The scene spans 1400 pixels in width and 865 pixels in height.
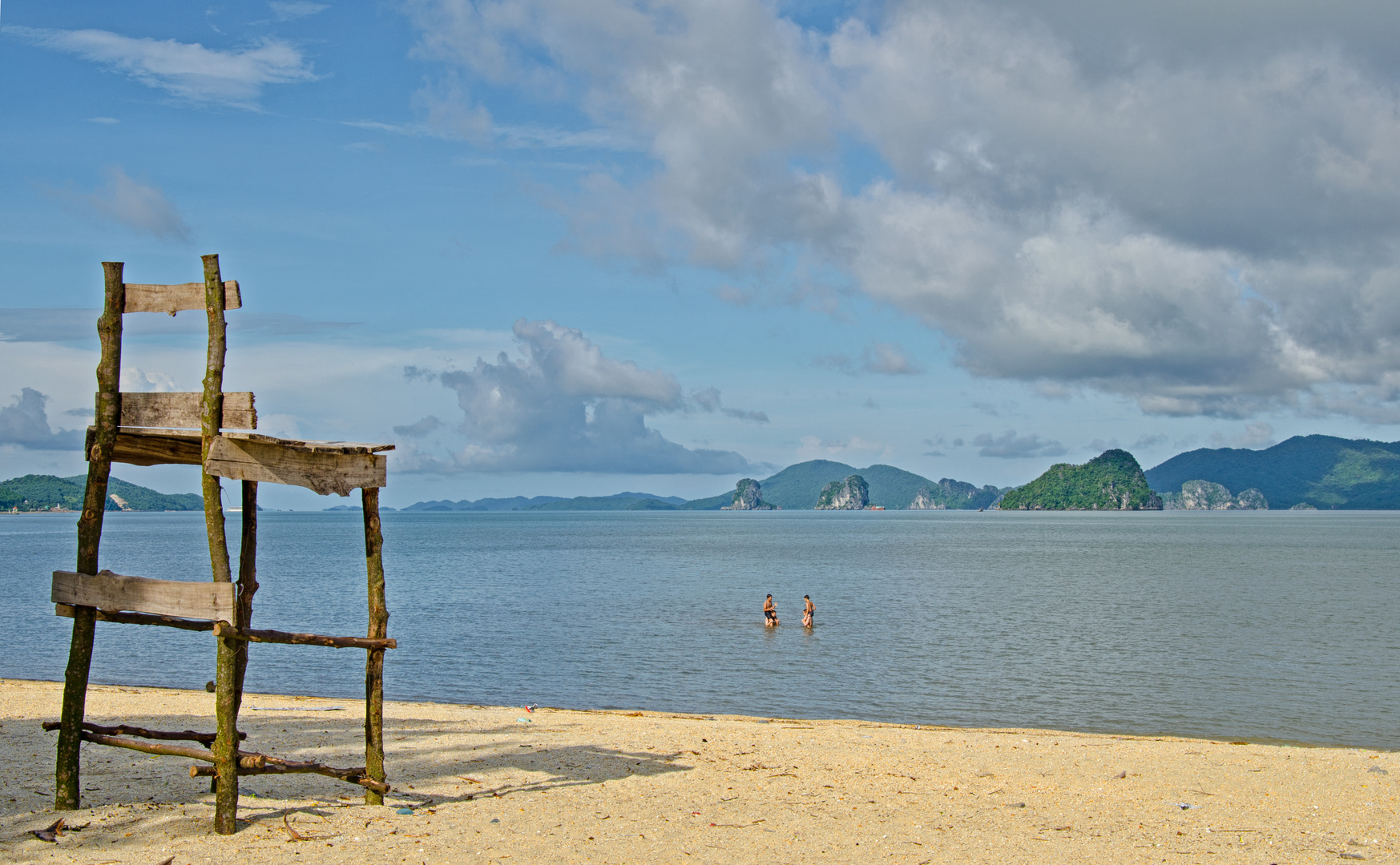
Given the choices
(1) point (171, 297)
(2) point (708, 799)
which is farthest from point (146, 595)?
(2) point (708, 799)

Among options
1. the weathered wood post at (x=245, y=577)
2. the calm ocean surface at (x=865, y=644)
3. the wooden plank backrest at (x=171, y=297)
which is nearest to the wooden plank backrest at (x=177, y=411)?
the weathered wood post at (x=245, y=577)

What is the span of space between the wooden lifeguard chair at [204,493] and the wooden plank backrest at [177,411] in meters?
0.01

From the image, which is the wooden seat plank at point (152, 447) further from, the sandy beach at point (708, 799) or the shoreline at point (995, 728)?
the shoreline at point (995, 728)

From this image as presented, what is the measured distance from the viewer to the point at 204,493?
893 cm

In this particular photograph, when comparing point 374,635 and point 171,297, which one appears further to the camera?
point 374,635

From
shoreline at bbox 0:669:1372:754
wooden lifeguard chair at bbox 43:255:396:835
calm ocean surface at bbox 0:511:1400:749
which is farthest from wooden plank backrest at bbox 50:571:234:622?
calm ocean surface at bbox 0:511:1400:749

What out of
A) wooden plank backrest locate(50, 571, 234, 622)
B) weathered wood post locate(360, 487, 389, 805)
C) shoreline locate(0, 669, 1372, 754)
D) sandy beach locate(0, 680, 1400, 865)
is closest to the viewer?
wooden plank backrest locate(50, 571, 234, 622)

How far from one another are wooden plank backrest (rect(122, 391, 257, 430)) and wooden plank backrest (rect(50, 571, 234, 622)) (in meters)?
1.39

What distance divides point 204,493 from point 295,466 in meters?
0.79

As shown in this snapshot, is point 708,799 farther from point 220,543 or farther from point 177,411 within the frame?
point 177,411

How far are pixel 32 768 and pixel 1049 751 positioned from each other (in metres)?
13.8

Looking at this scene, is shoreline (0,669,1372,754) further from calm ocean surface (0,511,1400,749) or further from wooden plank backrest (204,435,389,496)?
wooden plank backrest (204,435,389,496)

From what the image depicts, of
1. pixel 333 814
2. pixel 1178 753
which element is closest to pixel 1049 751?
pixel 1178 753

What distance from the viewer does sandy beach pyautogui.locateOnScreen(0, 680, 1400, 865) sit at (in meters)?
Answer: 9.14
